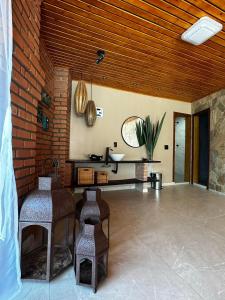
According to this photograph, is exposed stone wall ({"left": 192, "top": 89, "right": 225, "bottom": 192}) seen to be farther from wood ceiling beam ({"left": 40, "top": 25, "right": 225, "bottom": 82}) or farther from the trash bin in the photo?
the trash bin

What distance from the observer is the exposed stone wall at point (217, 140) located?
4391mm

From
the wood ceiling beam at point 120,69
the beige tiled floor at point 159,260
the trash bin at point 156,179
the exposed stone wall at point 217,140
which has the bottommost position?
the beige tiled floor at point 159,260

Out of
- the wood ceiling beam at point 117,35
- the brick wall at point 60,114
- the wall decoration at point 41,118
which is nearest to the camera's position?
the wood ceiling beam at point 117,35

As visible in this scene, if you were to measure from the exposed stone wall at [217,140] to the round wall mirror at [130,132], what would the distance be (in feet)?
6.59

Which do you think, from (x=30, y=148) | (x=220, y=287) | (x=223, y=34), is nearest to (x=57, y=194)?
(x=30, y=148)

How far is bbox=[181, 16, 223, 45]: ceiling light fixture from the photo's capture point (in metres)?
2.08

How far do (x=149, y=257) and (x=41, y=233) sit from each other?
3.42ft

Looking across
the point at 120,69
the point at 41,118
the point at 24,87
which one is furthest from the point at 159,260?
the point at 120,69

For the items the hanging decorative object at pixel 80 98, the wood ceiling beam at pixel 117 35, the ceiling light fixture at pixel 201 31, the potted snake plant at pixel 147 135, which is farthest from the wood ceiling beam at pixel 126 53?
the potted snake plant at pixel 147 135

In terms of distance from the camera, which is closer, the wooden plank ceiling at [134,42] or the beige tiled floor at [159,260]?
the beige tiled floor at [159,260]

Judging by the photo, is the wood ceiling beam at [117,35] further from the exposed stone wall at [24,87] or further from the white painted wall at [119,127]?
the white painted wall at [119,127]

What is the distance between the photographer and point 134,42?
2590 millimetres

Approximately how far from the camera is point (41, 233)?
1.72m

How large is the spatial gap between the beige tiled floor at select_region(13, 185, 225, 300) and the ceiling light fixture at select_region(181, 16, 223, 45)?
2481 mm
